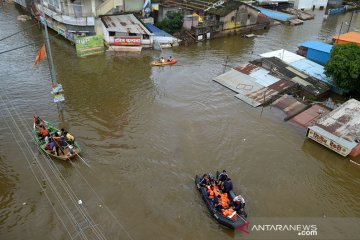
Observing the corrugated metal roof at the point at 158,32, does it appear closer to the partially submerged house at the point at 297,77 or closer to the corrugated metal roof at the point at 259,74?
the corrugated metal roof at the point at 259,74

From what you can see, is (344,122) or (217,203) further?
(344,122)

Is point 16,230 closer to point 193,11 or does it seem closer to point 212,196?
point 212,196

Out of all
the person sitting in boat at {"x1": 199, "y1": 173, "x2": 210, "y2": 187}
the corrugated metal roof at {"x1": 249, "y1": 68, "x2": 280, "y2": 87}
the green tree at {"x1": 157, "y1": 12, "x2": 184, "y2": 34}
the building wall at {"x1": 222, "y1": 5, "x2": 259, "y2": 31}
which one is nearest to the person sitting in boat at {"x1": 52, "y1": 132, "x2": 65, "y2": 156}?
the person sitting in boat at {"x1": 199, "y1": 173, "x2": 210, "y2": 187}

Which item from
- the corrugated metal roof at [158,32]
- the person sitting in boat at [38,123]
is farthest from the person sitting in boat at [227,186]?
the corrugated metal roof at [158,32]

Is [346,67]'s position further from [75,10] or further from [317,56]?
[75,10]

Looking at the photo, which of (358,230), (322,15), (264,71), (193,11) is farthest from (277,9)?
(358,230)

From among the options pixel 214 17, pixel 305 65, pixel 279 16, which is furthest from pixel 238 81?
pixel 279 16
